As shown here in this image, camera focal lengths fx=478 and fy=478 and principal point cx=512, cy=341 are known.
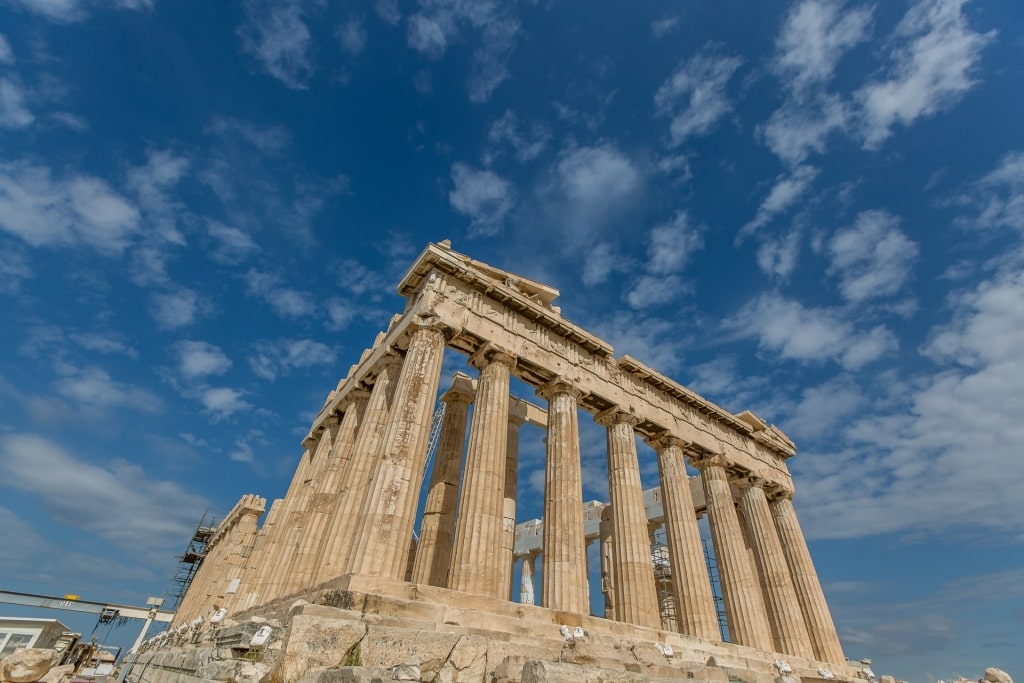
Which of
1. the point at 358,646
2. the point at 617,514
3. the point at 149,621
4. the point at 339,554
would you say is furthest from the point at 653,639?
the point at 149,621

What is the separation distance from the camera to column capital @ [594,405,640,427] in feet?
60.4

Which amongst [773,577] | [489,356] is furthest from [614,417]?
[773,577]

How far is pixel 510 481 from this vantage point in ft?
60.6

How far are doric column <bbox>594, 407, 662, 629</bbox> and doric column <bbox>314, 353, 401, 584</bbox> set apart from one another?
8192mm

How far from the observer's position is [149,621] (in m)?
40.8

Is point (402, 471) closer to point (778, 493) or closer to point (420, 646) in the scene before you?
point (420, 646)

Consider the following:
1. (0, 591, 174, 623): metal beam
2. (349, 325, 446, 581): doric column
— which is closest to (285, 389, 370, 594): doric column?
(349, 325, 446, 581): doric column

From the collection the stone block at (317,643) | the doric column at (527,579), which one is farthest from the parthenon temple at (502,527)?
the doric column at (527,579)

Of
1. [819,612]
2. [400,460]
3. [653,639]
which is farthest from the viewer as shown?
[819,612]

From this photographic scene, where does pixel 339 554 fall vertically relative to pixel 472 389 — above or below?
below

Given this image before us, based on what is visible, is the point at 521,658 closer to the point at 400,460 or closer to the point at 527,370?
the point at 400,460

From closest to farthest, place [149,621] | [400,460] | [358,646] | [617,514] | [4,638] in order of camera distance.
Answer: [358,646] → [400,460] → [617,514] → [4,638] → [149,621]

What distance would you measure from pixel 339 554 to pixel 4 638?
32.5 metres

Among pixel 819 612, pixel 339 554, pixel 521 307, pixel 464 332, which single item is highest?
pixel 521 307
